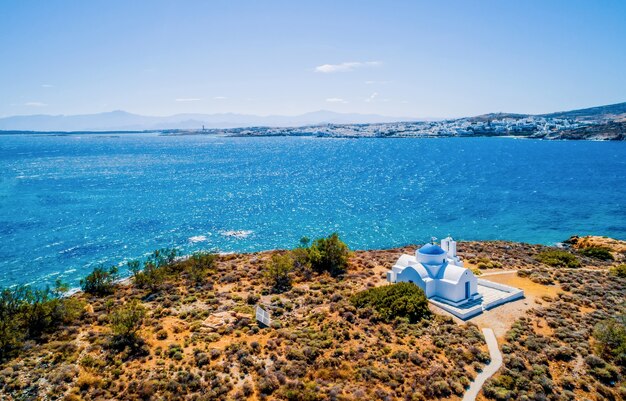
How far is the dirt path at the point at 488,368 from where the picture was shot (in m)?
22.4

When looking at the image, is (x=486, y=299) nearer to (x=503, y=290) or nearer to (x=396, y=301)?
(x=503, y=290)

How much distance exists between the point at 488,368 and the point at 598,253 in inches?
1430

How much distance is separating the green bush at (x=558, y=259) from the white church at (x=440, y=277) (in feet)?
56.6

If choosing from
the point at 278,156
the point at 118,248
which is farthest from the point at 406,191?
the point at 278,156

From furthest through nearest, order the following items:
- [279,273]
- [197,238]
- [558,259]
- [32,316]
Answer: [197,238]
[558,259]
[279,273]
[32,316]

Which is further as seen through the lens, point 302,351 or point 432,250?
point 432,250

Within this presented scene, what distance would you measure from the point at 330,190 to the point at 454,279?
235ft

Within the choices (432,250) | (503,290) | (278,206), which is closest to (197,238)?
(278,206)

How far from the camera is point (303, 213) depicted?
261ft

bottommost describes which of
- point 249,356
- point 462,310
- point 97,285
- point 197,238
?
point 197,238

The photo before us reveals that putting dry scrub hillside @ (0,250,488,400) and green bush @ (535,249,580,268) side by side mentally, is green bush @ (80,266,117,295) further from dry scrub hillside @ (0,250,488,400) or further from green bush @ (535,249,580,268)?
green bush @ (535,249,580,268)

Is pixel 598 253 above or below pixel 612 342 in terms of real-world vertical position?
below

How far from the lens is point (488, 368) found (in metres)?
24.7

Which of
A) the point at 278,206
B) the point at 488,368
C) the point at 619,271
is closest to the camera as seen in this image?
the point at 488,368
